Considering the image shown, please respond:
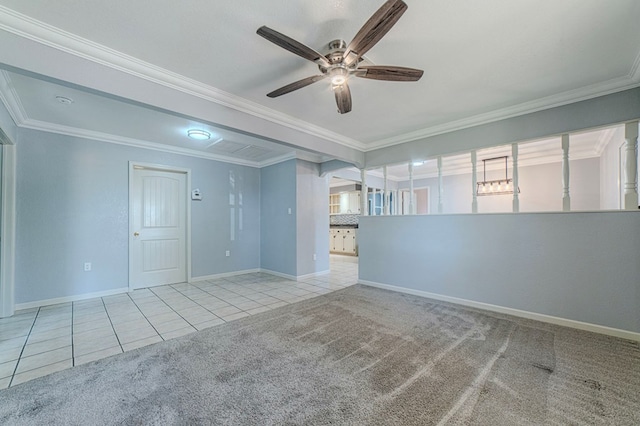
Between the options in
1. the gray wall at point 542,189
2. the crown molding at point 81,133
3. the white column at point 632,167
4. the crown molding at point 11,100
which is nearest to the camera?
the crown molding at point 11,100

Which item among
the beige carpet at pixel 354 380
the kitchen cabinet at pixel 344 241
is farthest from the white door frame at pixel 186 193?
the kitchen cabinet at pixel 344 241

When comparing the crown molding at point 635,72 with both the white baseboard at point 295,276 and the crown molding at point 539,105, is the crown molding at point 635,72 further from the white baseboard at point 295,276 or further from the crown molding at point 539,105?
the white baseboard at point 295,276

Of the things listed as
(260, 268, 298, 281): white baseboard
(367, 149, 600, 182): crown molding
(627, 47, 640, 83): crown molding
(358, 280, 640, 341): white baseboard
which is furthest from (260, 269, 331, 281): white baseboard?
(627, 47, 640, 83): crown molding

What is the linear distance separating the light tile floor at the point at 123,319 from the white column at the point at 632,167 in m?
3.58

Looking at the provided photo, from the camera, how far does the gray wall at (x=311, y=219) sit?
5.16 metres

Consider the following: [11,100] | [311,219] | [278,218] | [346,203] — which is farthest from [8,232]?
[346,203]

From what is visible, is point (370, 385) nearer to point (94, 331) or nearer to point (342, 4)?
point (342, 4)

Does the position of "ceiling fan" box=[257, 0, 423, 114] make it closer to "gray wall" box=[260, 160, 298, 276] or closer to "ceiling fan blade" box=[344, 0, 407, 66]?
"ceiling fan blade" box=[344, 0, 407, 66]

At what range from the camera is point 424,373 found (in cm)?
191

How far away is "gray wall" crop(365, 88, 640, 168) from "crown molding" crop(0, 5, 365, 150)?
210 centimetres

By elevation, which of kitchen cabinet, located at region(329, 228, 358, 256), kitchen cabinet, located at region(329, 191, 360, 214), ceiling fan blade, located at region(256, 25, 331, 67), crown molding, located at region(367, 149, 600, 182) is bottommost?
kitchen cabinet, located at region(329, 228, 358, 256)

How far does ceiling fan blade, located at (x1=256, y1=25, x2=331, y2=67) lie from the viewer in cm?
151

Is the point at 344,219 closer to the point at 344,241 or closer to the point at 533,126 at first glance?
the point at 344,241

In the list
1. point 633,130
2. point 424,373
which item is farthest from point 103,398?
point 633,130
